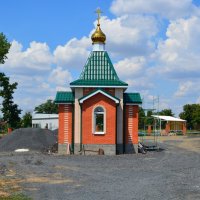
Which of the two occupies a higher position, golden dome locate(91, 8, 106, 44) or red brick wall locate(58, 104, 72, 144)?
golden dome locate(91, 8, 106, 44)

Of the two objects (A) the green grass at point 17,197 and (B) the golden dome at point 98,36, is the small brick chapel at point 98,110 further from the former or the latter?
(A) the green grass at point 17,197

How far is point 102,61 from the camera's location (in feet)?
90.0

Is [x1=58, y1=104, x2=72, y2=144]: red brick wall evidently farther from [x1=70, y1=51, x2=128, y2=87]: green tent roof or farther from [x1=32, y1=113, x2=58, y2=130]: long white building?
[x1=32, y1=113, x2=58, y2=130]: long white building

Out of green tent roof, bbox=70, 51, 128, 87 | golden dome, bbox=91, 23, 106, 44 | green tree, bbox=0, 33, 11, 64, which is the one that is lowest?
green tent roof, bbox=70, 51, 128, 87

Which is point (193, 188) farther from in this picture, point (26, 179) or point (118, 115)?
point (118, 115)

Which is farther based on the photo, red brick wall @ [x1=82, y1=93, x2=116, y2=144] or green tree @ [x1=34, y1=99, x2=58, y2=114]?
green tree @ [x1=34, y1=99, x2=58, y2=114]

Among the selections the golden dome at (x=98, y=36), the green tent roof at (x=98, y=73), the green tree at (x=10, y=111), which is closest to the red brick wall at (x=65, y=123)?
the green tent roof at (x=98, y=73)

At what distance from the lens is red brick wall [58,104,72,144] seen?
26406 mm

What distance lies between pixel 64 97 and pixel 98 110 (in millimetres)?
2357

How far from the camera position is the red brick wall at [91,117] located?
25.8 m

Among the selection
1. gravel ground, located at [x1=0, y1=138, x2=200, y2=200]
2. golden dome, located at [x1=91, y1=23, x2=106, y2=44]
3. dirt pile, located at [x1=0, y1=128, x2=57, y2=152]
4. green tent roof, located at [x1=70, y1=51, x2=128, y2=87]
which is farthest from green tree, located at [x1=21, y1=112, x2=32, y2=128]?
gravel ground, located at [x1=0, y1=138, x2=200, y2=200]

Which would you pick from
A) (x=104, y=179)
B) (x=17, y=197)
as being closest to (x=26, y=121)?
(x=104, y=179)

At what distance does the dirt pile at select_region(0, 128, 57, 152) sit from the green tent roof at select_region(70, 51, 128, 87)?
5.98m

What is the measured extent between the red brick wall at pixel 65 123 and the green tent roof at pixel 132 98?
3633 mm
